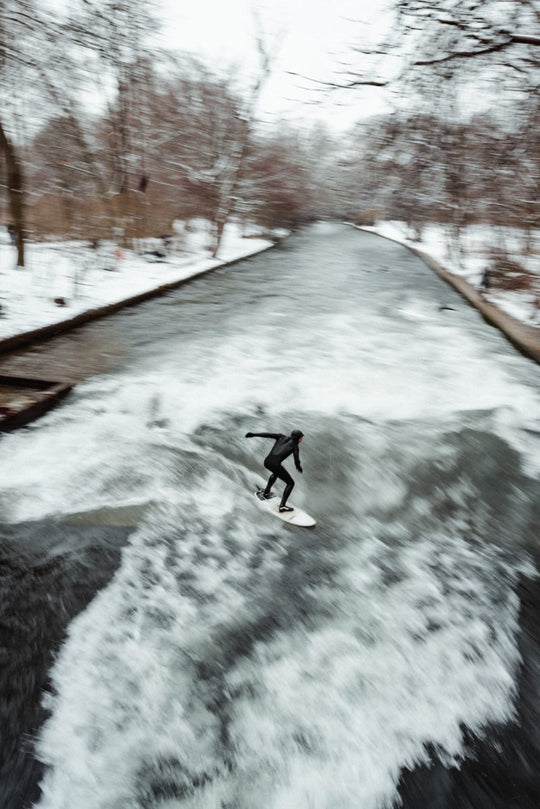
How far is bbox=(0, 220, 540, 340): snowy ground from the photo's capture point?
1280 centimetres

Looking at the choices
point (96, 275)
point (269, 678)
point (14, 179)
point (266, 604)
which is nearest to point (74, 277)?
point (96, 275)

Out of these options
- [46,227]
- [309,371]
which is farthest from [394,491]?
[46,227]

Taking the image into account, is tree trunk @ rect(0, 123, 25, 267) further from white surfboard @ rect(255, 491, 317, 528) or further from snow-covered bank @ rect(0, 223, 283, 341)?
white surfboard @ rect(255, 491, 317, 528)

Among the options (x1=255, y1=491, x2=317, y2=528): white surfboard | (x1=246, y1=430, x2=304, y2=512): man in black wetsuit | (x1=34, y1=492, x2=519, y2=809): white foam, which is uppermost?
(x1=246, y1=430, x2=304, y2=512): man in black wetsuit

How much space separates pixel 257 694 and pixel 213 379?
709 cm

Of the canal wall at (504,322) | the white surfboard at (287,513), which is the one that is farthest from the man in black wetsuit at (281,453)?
A: the canal wall at (504,322)

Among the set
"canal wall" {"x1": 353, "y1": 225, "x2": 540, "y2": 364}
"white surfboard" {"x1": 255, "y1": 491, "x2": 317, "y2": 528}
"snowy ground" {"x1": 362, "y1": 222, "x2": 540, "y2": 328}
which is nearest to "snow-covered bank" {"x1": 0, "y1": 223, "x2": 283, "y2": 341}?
"white surfboard" {"x1": 255, "y1": 491, "x2": 317, "y2": 528}

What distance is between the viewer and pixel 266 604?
15.4ft

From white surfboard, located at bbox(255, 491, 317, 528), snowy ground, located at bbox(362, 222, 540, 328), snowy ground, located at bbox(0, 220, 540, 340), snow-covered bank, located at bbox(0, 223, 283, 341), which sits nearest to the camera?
white surfboard, located at bbox(255, 491, 317, 528)

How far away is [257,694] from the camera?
12.8ft

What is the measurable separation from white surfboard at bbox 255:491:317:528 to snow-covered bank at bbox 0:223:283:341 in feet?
23.1

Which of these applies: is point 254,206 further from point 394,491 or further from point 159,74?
point 394,491

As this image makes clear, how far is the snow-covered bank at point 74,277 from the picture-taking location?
12375mm

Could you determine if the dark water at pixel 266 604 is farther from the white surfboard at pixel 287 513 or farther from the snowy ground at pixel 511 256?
the snowy ground at pixel 511 256
